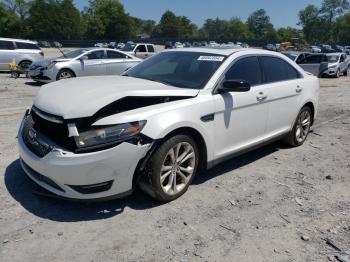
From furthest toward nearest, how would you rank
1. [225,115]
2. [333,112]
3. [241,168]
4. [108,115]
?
[333,112] < [241,168] < [225,115] < [108,115]

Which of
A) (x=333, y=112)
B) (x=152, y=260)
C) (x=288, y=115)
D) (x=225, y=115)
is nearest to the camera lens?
(x=152, y=260)

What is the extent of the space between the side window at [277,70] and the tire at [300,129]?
66 cm

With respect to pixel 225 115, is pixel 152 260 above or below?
below

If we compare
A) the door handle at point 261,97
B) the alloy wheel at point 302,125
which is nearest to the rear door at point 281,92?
the door handle at point 261,97

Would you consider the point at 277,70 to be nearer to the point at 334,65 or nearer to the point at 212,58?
the point at 212,58

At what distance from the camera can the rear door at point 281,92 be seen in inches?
210

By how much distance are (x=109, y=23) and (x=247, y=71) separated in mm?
110955

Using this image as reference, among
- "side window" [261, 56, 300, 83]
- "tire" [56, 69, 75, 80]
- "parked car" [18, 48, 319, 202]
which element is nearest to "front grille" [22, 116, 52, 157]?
"parked car" [18, 48, 319, 202]

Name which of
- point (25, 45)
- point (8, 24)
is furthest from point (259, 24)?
point (25, 45)

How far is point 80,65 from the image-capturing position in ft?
45.1

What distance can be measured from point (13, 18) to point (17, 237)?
109897 mm

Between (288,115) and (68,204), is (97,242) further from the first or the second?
(288,115)

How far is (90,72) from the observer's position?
13984 mm

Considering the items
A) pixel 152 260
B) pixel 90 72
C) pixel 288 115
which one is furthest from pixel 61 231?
pixel 90 72
